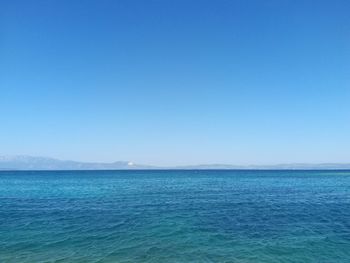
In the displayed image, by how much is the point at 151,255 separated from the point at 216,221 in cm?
1269

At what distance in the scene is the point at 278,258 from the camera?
19.6m

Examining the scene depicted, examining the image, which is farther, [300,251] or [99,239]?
[99,239]

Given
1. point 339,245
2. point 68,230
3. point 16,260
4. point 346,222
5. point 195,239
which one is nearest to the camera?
point 16,260

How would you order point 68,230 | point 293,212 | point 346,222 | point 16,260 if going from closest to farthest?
point 16,260 < point 68,230 < point 346,222 < point 293,212

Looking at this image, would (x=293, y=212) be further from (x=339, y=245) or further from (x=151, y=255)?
(x=151, y=255)

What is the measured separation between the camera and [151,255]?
19906 millimetres

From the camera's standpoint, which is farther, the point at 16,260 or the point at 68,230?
the point at 68,230

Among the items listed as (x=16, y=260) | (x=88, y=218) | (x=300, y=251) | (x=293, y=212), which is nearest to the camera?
(x=16, y=260)

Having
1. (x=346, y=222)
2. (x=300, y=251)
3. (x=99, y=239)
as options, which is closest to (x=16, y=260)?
(x=99, y=239)

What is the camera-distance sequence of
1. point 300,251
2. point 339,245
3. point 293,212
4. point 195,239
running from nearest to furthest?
point 300,251 → point 339,245 → point 195,239 → point 293,212

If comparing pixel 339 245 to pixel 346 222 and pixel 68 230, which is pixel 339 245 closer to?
pixel 346 222

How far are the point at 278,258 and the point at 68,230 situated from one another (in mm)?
16854

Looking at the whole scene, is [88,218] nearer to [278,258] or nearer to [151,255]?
[151,255]

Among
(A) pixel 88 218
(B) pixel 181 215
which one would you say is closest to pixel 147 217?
(B) pixel 181 215
